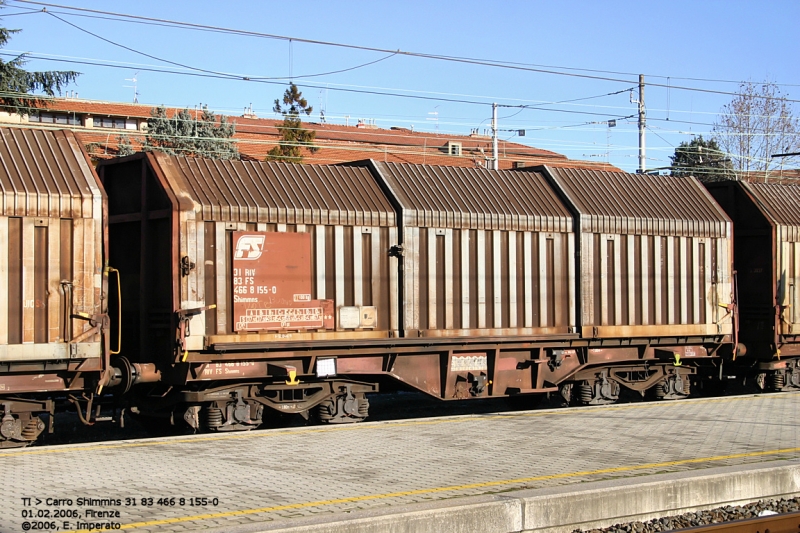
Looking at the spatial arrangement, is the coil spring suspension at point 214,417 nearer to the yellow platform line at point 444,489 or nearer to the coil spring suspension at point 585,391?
the yellow platform line at point 444,489

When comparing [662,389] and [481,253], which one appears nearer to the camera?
[481,253]

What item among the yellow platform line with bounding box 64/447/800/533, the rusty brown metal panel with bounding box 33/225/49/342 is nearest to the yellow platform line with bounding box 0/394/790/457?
the rusty brown metal panel with bounding box 33/225/49/342

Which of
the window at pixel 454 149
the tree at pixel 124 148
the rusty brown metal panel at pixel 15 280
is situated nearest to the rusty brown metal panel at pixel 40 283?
the rusty brown metal panel at pixel 15 280

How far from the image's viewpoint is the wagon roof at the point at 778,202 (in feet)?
57.8

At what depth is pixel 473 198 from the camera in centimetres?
1455

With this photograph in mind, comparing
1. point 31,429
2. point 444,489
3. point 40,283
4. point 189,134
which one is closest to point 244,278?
point 40,283

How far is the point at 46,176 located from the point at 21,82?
13644mm

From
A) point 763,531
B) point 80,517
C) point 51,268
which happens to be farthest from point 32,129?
point 763,531

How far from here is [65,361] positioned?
1079 centimetres

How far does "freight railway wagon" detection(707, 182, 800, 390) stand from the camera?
679 inches

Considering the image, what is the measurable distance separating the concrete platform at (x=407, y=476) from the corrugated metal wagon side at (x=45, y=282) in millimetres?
1220

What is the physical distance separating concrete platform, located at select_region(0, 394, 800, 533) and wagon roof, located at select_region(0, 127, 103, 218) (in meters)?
2.96

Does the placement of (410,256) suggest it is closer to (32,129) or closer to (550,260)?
(550,260)

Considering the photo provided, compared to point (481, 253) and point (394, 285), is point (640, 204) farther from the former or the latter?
point (394, 285)
